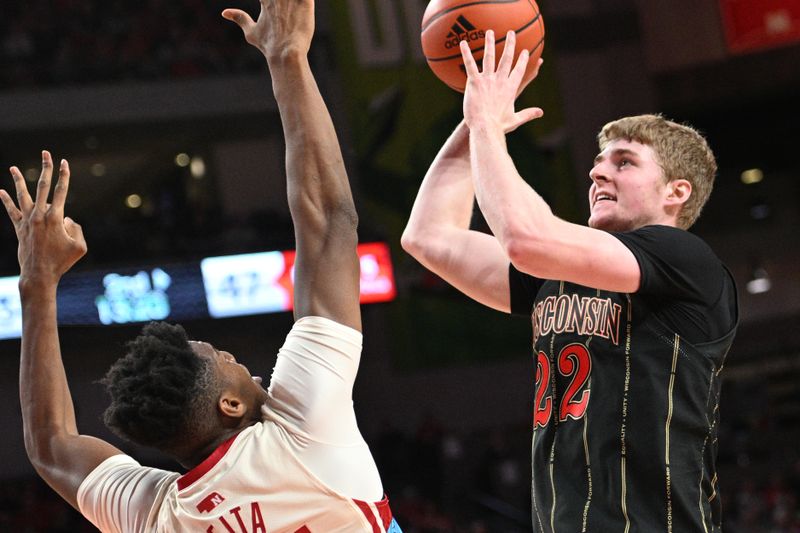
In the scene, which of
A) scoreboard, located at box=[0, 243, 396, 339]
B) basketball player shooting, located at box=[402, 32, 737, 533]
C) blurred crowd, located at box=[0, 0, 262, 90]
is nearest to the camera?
basketball player shooting, located at box=[402, 32, 737, 533]

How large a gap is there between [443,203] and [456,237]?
0.12 metres

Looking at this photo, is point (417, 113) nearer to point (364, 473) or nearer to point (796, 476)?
point (796, 476)

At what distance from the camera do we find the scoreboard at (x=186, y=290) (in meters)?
13.8

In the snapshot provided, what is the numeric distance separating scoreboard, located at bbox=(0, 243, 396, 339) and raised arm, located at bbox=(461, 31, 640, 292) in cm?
1132

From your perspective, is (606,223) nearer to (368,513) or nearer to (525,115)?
(525,115)

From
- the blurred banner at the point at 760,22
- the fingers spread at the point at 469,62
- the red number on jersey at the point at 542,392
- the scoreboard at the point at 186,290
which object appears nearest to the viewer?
the fingers spread at the point at 469,62

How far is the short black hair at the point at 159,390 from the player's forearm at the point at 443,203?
110 centimetres

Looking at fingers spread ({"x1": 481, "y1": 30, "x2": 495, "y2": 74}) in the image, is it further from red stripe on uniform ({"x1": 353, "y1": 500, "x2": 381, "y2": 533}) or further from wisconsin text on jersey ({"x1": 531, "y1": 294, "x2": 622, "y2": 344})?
red stripe on uniform ({"x1": 353, "y1": 500, "x2": 381, "y2": 533})

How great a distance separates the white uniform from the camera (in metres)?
2.11

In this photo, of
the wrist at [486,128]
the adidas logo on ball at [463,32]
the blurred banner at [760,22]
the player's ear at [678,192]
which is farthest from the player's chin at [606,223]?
the blurred banner at [760,22]

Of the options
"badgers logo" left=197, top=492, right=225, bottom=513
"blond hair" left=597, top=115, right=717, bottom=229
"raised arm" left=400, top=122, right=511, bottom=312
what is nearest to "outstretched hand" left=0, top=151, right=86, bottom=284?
"badgers logo" left=197, top=492, right=225, bottom=513

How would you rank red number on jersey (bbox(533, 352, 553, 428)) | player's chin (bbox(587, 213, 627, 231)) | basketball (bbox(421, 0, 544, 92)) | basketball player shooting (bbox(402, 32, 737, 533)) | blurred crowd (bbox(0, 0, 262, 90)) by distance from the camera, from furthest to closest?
blurred crowd (bbox(0, 0, 262, 90)) < basketball (bbox(421, 0, 544, 92)) < player's chin (bbox(587, 213, 627, 231)) < red number on jersey (bbox(533, 352, 553, 428)) < basketball player shooting (bbox(402, 32, 737, 533))

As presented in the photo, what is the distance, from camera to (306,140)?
2.27 m

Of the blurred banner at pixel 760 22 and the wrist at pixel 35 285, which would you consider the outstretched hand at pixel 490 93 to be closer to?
the wrist at pixel 35 285
